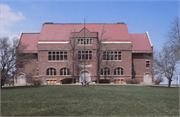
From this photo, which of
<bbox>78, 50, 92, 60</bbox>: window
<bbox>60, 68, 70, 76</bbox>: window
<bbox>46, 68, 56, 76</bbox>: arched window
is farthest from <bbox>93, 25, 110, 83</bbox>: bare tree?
<bbox>46, 68, 56, 76</bbox>: arched window

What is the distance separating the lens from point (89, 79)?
140ft

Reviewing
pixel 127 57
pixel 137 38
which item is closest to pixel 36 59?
pixel 127 57

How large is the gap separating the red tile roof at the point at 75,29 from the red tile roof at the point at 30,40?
342 centimetres

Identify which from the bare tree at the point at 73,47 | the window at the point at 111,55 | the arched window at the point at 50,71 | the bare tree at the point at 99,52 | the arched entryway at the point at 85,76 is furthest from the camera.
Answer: the window at the point at 111,55

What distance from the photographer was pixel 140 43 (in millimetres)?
47438

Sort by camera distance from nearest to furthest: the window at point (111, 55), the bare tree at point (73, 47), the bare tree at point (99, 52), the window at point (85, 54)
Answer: the bare tree at point (73, 47), the bare tree at point (99, 52), the window at point (85, 54), the window at point (111, 55)

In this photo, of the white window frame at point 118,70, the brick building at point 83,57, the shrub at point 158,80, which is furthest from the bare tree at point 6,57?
the shrub at point 158,80

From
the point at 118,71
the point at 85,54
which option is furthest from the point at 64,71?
the point at 118,71

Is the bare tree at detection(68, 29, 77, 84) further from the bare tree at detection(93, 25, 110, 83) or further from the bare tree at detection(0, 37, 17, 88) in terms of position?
the bare tree at detection(0, 37, 17, 88)

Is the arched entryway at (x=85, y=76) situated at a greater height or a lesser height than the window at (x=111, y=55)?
lesser

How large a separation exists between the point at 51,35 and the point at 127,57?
16.7m

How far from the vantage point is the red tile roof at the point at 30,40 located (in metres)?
45.9

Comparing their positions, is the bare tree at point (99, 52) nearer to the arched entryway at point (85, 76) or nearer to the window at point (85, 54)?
the window at point (85, 54)

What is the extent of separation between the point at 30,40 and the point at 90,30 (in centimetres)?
1391
